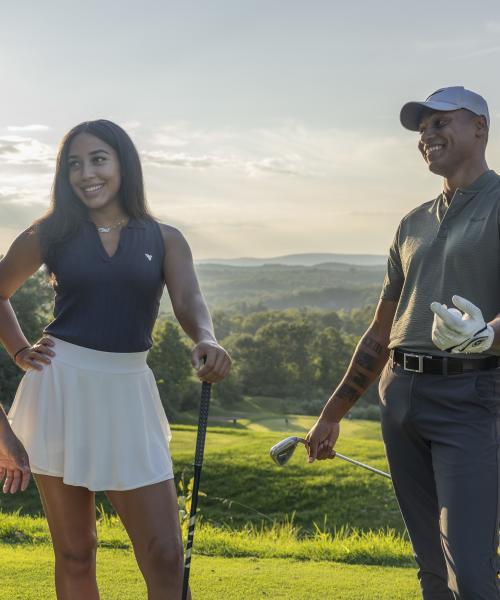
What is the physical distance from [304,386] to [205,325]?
73.9m

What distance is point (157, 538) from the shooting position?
334 cm

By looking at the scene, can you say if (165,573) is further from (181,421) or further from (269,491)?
(181,421)

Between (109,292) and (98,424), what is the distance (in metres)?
0.53

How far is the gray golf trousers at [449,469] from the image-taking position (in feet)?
10.9

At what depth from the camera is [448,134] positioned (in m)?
3.62

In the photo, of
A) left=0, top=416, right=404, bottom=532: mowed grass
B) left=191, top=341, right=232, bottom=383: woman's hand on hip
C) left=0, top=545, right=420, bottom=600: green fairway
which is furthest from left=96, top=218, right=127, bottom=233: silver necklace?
left=0, top=416, right=404, bottom=532: mowed grass

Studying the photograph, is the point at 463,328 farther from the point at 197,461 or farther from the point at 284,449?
the point at 284,449

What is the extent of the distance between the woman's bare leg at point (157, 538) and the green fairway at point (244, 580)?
1825 mm

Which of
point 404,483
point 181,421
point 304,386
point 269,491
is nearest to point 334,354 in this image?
point 304,386

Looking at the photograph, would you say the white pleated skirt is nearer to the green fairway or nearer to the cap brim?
the cap brim

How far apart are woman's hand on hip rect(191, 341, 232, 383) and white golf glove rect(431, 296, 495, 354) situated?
79 centimetres

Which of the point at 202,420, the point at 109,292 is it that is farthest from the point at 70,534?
the point at 109,292

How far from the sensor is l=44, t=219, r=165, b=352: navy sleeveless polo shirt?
3439mm

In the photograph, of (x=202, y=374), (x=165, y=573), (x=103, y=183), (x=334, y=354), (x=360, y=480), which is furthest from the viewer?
(x=334, y=354)
